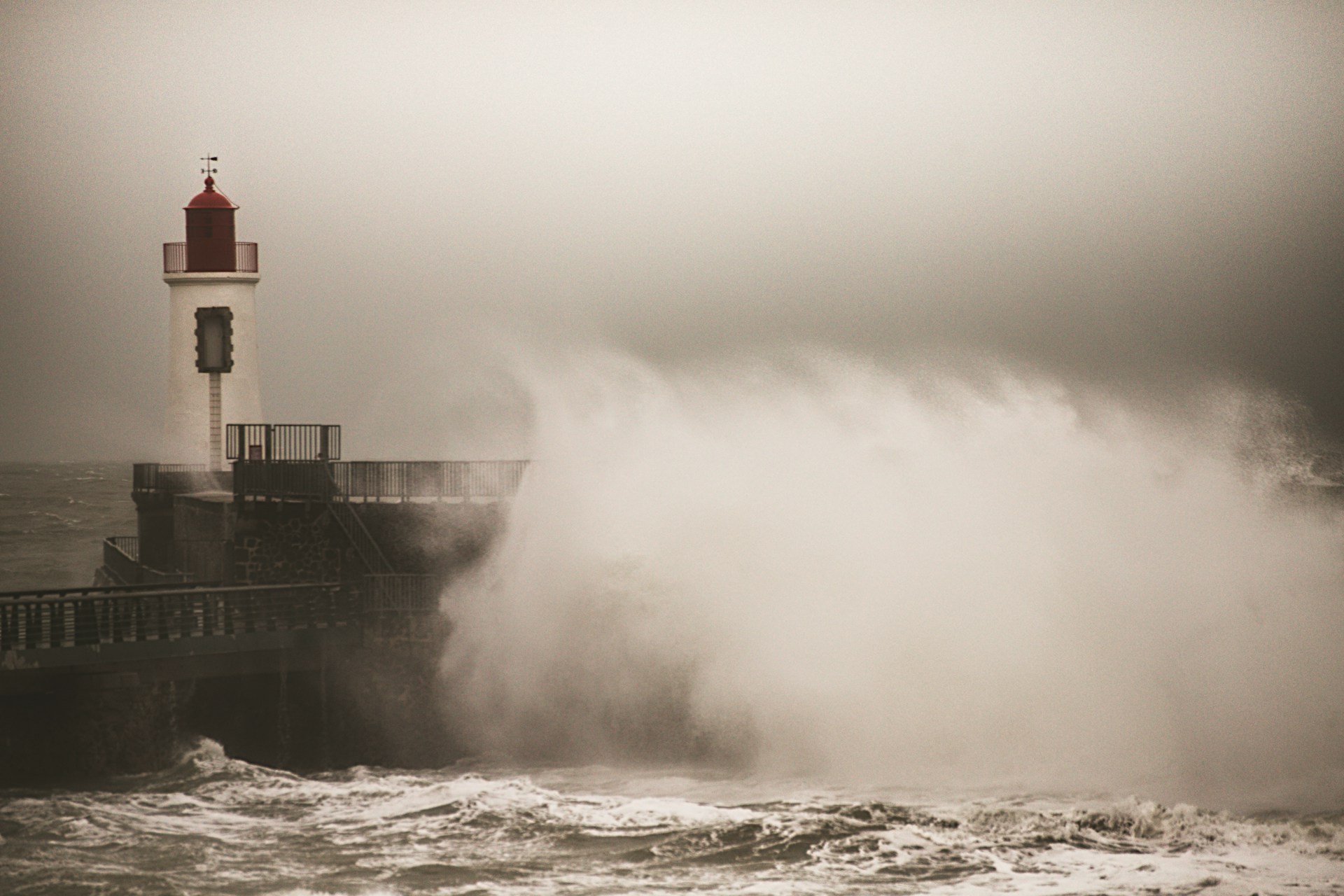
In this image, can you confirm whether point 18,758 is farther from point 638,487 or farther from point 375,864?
point 638,487

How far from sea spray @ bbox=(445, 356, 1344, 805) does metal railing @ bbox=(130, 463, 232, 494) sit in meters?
8.22

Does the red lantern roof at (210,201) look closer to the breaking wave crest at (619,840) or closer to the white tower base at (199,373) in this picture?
the white tower base at (199,373)

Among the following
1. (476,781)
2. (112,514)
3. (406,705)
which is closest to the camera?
(476,781)

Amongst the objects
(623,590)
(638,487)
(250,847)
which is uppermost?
(638,487)

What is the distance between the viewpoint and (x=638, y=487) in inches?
822

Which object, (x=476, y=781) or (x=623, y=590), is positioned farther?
(x=623, y=590)

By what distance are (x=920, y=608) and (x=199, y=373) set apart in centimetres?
1516

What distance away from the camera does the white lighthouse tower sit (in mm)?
28109

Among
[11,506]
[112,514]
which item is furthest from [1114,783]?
[11,506]

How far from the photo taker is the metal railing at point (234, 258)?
2848 centimetres

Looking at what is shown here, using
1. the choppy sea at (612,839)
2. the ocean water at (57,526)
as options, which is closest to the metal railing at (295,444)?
the choppy sea at (612,839)

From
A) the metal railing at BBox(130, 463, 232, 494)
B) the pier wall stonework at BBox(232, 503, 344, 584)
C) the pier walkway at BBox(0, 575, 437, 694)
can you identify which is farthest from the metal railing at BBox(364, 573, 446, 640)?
the metal railing at BBox(130, 463, 232, 494)

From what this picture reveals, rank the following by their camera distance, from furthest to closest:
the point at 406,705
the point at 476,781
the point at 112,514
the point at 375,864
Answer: the point at 112,514
the point at 406,705
the point at 476,781
the point at 375,864

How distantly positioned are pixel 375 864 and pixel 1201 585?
10555mm
